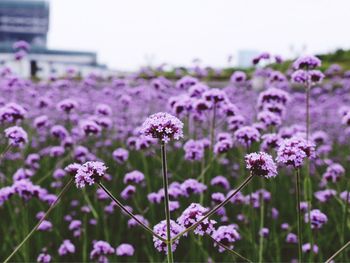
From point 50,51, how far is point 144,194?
4727 centimetres

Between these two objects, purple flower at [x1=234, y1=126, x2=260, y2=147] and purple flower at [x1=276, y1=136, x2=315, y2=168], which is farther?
purple flower at [x1=234, y1=126, x2=260, y2=147]

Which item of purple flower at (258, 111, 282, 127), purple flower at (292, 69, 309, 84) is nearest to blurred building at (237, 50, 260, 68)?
purple flower at (258, 111, 282, 127)

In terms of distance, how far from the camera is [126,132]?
23.3 feet

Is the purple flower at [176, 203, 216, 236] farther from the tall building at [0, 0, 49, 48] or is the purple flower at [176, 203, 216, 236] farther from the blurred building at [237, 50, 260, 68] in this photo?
the tall building at [0, 0, 49, 48]

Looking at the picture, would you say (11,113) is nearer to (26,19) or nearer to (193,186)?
(193,186)

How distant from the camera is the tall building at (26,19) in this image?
3147 inches

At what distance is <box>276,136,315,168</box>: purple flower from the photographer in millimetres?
1851

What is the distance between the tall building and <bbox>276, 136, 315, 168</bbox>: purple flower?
267ft

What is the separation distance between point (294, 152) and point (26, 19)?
3319 inches

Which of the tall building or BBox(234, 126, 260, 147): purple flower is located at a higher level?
the tall building

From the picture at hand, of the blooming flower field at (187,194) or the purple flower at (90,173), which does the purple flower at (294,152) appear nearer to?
the blooming flower field at (187,194)

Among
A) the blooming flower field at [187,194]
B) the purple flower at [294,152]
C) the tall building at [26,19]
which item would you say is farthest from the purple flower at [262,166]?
the tall building at [26,19]

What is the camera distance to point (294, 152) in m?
1.88

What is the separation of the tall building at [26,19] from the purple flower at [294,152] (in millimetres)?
81316
